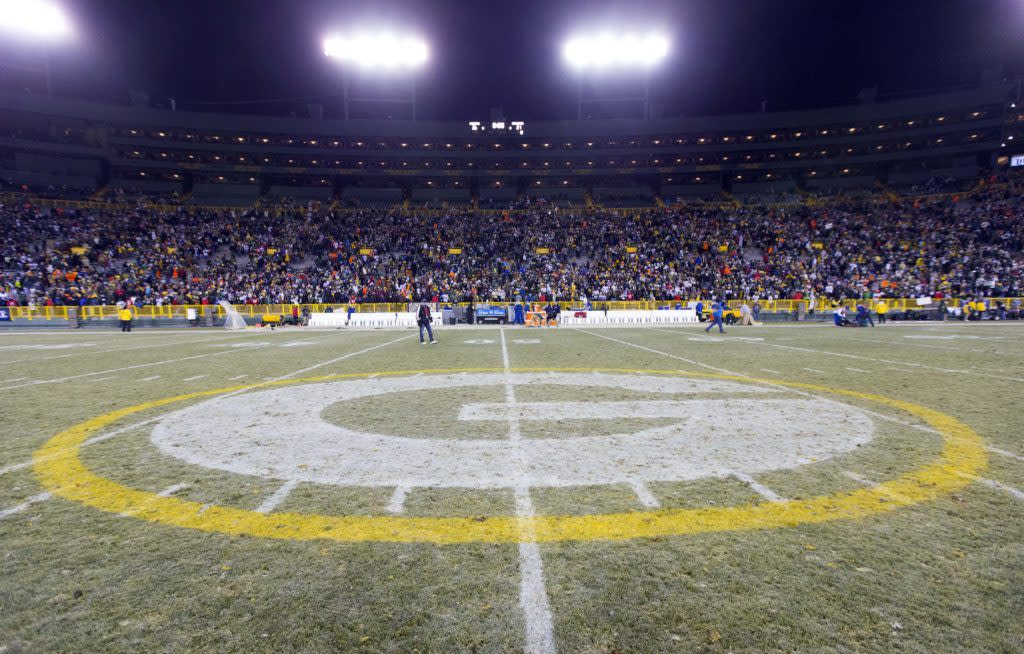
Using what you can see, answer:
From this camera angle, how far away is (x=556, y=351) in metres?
13.4

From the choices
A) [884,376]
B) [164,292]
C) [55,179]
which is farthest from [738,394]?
[55,179]

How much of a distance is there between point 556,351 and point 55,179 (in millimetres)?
64271

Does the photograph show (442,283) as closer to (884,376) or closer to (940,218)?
(884,376)

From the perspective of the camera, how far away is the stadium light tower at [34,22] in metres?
41.9

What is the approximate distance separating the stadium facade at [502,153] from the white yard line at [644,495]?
5710cm

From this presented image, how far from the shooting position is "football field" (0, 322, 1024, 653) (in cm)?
194

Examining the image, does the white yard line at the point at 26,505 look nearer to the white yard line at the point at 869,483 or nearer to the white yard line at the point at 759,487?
the white yard line at the point at 759,487

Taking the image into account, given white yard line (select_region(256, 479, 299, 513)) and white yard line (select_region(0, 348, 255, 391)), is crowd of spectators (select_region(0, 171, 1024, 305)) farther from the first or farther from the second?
white yard line (select_region(256, 479, 299, 513))

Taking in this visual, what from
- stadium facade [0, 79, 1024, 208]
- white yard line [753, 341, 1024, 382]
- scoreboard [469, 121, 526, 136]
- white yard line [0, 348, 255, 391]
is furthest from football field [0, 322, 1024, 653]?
scoreboard [469, 121, 526, 136]

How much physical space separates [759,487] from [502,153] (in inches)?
2352

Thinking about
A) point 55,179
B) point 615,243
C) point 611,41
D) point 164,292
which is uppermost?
point 611,41

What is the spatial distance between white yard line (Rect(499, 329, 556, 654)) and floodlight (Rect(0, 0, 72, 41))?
2608 inches

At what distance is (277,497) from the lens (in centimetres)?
334

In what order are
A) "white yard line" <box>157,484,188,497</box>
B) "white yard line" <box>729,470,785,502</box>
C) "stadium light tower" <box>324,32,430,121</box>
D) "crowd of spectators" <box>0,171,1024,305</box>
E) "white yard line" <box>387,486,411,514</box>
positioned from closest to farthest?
"white yard line" <box>387,486,411,514</box> → "white yard line" <box>729,470,785,502</box> → "white yard line" <box>157,484,188,497</box> → "crowd of spectators" <box>0,171,1024,305</box> → "stadium light tower" <box>324,32,430,121</box>
